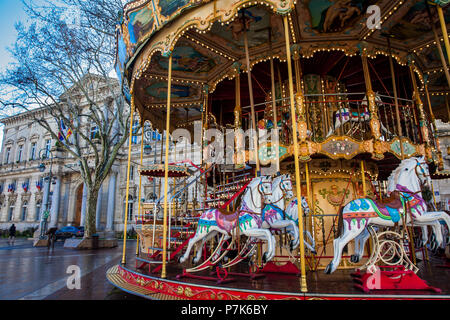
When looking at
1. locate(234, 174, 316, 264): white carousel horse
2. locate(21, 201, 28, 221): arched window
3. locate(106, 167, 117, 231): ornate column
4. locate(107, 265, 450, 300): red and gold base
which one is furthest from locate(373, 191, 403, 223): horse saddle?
locate(21, 201, 28, 221): arched window

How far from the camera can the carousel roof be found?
6227mm

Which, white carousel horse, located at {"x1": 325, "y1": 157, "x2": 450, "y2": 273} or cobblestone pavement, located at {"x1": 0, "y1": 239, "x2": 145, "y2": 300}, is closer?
white carousel horse, located at {"x1": 325, "y1": 157, "x2": 450, "y2": 273}

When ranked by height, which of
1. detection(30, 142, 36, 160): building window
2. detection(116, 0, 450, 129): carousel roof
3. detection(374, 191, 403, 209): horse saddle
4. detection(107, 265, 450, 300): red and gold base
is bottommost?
detection(107, 265, 450, 300): red and gold base

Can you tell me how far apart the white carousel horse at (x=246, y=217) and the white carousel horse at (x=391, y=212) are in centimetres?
132

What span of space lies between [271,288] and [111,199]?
30885mm

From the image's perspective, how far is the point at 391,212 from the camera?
195 inches

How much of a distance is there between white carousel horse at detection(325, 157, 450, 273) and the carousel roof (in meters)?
3.21

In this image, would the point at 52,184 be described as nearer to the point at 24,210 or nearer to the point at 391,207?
the point at 24,210

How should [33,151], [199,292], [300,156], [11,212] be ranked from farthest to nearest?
[33,151]
[11,212]
[300,156]
[199,292]

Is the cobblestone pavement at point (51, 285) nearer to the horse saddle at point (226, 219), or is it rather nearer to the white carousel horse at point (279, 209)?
the horse saddle at point (226, 219)

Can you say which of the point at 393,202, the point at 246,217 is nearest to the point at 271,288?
the point at 246,217

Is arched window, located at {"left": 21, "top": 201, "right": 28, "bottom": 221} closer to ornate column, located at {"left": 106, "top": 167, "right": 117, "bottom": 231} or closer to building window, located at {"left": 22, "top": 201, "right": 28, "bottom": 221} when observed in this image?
building window, located at {"left": 22, "top": 201, "right": 28, "bottom": 221}
